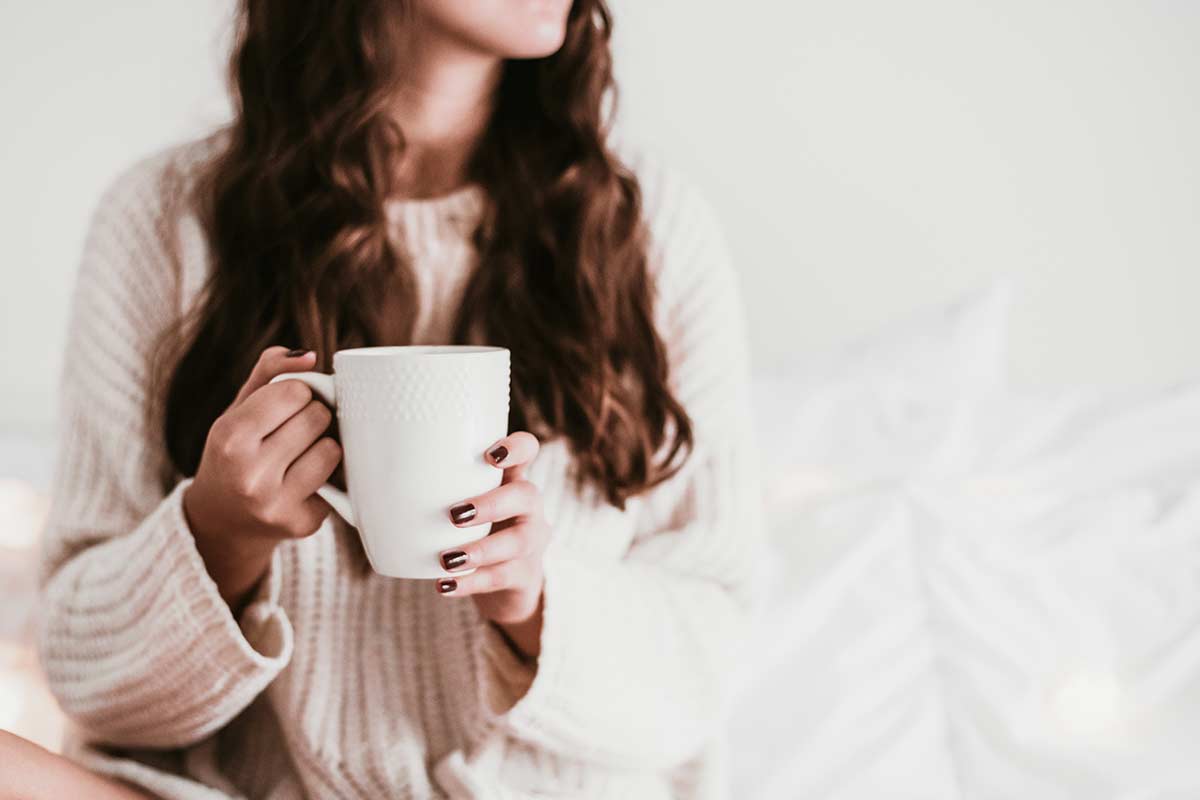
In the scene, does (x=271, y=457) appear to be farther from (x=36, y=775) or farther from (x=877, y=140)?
(x=877, y=140)

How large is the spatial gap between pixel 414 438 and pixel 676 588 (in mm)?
414

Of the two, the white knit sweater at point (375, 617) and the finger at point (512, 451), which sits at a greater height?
the finger at point (512, 451)

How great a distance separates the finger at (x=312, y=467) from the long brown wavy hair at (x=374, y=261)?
0.86 feet

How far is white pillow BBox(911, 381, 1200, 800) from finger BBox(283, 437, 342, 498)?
2.15 feet

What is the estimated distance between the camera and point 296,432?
1.77 feet

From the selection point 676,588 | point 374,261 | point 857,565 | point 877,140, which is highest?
point 374,261

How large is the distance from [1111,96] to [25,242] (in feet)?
5.23

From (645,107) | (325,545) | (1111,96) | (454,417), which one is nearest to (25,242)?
(645,107)

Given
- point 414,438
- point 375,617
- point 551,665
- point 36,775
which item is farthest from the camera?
point 375,617

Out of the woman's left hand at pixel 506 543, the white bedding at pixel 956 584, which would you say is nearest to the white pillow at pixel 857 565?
the white bedding at pixel 956 584

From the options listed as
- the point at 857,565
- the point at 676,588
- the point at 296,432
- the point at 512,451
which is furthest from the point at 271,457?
the point at 857,565

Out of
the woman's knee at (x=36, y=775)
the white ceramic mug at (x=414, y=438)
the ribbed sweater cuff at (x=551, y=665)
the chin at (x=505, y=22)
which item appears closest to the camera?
the white ceramic mug at (x=414, y=438)

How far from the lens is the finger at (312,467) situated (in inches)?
21.7

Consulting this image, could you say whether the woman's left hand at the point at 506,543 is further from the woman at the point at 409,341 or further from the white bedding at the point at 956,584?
the white bedding at the point at 956,584
